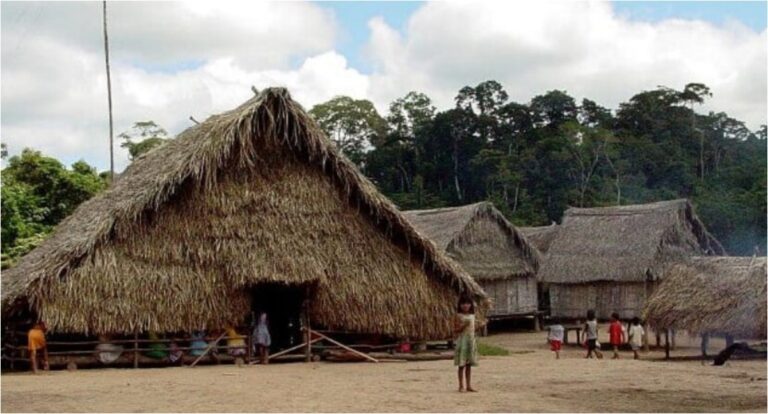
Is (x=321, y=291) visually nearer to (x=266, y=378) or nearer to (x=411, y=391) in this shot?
(x=266, y=378)

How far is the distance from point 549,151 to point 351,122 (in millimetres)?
11923

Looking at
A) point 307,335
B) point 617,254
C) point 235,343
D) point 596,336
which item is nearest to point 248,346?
point 235,343

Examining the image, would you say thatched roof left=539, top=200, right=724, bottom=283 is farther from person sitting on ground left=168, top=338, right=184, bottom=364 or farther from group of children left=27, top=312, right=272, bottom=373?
person sitting on ground left=168, top=338, right=184, bottom=364

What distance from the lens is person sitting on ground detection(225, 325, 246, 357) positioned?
56.5 feet

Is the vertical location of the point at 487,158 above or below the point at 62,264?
above

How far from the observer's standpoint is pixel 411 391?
1222 centimetres

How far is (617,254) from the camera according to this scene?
29156 millimetres

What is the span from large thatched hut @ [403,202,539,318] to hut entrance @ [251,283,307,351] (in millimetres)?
8838

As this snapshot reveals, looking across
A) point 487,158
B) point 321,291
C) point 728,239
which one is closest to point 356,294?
point 321,291

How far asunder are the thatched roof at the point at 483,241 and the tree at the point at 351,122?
82.8ft

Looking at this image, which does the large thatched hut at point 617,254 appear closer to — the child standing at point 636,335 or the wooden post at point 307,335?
the child standing at point 636,335

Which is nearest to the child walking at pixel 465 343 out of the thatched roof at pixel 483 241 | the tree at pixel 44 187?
the thatched roof at pixel 483 241

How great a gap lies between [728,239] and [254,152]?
94.7 ft

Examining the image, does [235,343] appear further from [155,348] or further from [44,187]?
[44,187]
